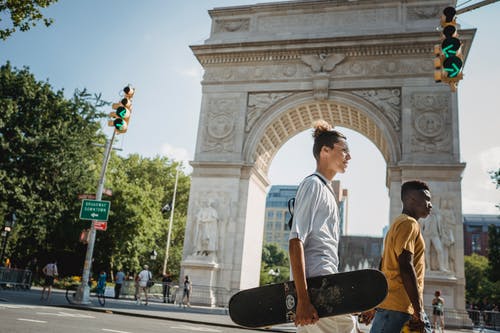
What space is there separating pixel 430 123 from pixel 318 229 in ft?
62.5

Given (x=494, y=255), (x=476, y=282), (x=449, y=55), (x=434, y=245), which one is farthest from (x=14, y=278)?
(x=476, y=282)

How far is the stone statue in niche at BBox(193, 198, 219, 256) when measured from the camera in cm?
2059

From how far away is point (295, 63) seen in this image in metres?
22.8

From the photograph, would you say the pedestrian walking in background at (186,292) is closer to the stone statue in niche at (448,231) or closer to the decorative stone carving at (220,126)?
the decorative stone carving at (220,126)

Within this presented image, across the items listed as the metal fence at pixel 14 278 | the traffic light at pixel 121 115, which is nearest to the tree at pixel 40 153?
the metal fence at pixel 14 278

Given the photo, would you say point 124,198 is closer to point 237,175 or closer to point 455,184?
point 237,175

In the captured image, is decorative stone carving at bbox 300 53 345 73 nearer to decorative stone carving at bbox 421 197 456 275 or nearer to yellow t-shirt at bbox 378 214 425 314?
decorative stone carving at bbox 421 197 456 275

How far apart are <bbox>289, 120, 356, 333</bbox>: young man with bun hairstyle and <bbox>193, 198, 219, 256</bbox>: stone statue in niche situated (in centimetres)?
1773

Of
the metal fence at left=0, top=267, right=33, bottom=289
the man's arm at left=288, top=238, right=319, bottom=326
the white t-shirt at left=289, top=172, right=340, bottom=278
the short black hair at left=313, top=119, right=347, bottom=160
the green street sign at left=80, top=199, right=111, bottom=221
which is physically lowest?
the metal fence at left=0, top=267, right=33, bottom=289

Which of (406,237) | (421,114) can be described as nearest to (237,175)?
(421,114)

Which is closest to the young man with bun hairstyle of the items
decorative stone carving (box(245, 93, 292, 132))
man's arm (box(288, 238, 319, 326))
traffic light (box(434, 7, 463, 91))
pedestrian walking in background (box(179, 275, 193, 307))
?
man's arm (box(288, 238, 319, 326))

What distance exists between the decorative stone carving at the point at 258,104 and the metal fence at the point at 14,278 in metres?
13.8

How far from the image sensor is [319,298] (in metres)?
2.74

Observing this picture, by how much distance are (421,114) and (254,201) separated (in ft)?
30.8
